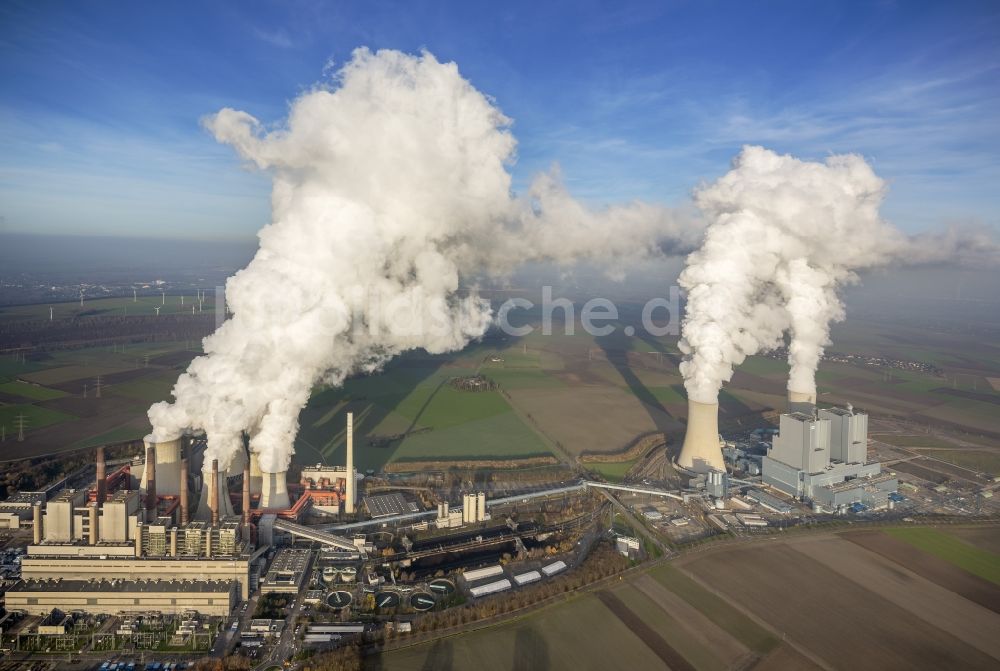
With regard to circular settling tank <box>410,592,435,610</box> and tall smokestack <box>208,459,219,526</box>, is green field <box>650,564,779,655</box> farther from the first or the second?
tall smokestack <box>208,459,219,526</box>

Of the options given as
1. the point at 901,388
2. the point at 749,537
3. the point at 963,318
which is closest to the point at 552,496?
the point at 749,537

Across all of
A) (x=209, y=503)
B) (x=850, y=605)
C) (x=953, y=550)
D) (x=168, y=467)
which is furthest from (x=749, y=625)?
(x=168, y=467)

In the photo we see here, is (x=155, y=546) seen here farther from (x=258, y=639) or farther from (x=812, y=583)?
(x=812, y=583)

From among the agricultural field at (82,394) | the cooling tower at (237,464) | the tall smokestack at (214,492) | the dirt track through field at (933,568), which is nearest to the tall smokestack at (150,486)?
the tall smokestack at (214,492)

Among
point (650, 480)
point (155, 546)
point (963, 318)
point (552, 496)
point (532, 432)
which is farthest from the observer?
point (963, 318)

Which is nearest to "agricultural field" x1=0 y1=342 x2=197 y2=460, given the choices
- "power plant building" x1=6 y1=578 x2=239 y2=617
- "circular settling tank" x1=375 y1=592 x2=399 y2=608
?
"power plant building" x1=6 y1=578 x2=239 y2=617
